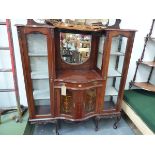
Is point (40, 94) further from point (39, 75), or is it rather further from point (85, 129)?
point (85, 129)

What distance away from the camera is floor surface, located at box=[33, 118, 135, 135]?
203 cm

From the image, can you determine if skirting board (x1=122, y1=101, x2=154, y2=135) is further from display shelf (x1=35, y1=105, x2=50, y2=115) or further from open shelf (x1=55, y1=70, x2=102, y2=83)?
display shelf (x1=35, y1=105, x2=50, y2=115)

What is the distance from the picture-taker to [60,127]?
2.11m

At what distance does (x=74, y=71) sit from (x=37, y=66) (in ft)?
1.62

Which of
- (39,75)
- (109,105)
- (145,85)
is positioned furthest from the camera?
(145,85)

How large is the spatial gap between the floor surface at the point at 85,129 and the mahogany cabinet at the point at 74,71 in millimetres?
254

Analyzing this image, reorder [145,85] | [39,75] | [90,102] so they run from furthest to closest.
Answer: [145,85] → [90,102] → [39,75]

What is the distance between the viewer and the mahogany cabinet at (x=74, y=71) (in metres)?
1.65

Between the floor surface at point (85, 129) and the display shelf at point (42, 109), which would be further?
the floor surface at point (85, 129)

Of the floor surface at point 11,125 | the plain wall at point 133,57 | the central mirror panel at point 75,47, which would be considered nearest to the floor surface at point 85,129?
the floor surface at point 11,125

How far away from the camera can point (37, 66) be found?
1866mm

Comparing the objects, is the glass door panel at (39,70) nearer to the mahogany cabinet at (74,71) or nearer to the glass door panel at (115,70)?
the mahogany cabinet at (74,71)

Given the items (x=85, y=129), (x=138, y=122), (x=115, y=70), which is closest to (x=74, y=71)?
(x=115, y=70)
